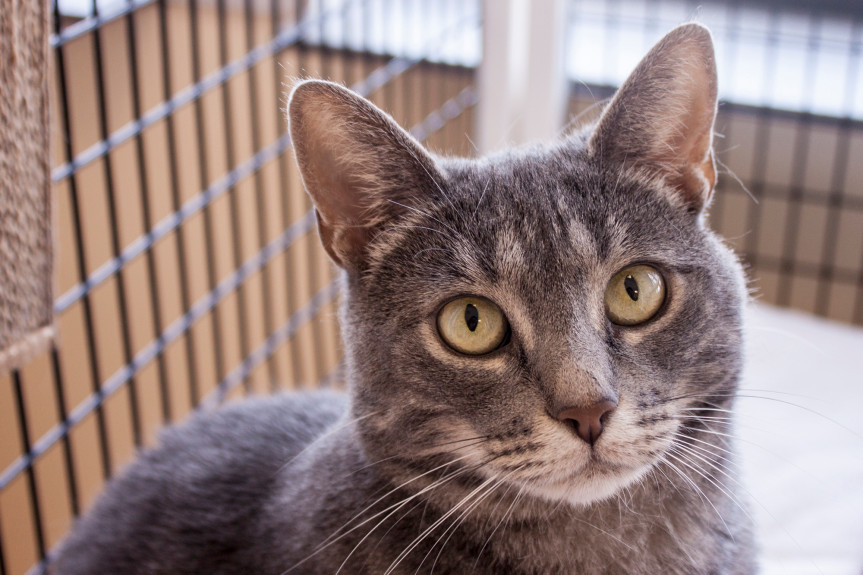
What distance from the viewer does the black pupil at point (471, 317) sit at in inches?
31.2

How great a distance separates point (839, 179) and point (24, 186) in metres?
1.93

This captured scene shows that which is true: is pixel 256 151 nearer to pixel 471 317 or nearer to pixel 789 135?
pixel 471 317

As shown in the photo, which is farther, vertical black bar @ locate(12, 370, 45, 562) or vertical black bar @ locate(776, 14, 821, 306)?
vertical black bar @ locate(776, 14, 821, 306)

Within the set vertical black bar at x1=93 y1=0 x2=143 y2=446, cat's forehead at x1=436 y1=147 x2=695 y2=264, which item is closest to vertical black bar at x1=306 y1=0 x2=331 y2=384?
vertical black bar at x1=93 y1=0 x2=143 y2=446

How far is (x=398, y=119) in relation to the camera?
1.71m

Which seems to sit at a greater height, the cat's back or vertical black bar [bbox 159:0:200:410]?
vertical black bar [bbox 159:0:200:410]

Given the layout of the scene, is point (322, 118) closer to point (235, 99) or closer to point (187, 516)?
point (187, 516)

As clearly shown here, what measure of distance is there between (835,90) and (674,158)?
1.54m

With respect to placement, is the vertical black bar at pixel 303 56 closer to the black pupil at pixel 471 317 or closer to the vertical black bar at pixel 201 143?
the vertical black bar at pixel 201 143

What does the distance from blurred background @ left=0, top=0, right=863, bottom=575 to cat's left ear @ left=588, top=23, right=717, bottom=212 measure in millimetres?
850

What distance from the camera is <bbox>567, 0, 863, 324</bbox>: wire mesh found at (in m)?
2.10

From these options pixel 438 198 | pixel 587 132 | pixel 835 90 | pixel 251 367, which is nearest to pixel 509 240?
pixel 438 198

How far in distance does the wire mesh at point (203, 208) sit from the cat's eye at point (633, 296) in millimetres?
757

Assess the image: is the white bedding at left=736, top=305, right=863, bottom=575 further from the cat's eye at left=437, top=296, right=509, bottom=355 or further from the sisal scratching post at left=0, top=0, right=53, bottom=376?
the sisal scratching post at left=0, top=0, right=53, bottom=376
